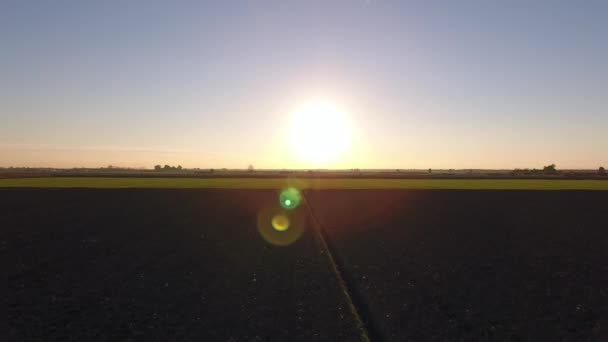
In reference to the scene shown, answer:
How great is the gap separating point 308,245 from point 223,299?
8146mm

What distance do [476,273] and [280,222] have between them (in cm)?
1506

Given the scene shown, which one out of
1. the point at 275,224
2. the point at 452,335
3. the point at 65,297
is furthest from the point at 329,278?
the point at 275,224

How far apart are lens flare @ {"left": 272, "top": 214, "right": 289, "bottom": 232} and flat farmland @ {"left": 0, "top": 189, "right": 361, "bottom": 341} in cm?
155

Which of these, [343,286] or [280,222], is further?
[280,222]

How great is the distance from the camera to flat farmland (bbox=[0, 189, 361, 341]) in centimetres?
1062

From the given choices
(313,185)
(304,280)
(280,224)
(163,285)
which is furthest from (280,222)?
(313,185)

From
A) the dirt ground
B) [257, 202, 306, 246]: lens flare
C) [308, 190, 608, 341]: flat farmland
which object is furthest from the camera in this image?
[257, 202, 306, 246]: lens flare

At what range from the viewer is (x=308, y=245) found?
20203 mm

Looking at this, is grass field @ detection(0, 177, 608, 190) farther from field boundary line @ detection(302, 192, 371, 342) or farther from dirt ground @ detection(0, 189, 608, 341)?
field boundary line @ detection(302, 192, 371, 342)

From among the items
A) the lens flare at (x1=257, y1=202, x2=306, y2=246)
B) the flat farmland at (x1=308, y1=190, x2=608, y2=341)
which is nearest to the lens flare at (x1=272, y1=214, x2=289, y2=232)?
the lens flare at (x1=257, y1=202, x2=306, y2=246)

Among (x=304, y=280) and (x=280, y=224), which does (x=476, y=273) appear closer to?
(x=304, y=280)

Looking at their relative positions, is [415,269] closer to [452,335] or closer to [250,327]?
[452,335]

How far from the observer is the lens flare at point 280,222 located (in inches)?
990

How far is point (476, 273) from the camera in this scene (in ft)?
50.0
